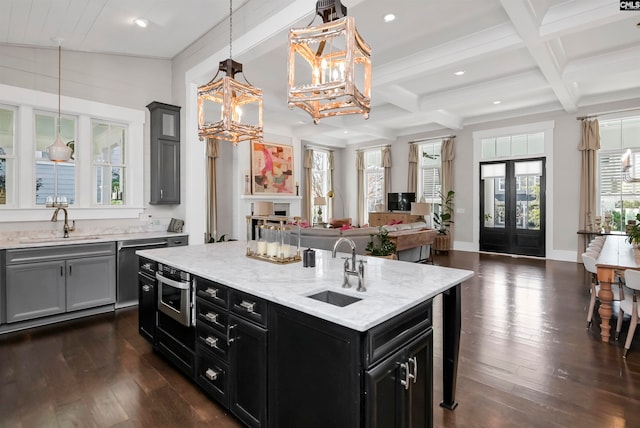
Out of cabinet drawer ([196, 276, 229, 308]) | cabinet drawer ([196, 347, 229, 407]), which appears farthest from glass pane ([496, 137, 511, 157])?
cabinet drawer ([196, 347, 229, 407])

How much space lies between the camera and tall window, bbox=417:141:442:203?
10.1 meters

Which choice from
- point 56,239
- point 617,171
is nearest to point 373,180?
point 617,171

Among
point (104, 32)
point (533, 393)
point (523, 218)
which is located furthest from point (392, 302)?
point (523, 218)

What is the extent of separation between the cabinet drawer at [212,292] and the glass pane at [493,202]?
27.9 ft

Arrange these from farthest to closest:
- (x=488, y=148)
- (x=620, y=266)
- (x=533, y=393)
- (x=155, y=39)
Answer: (x=488, y=148) → (x=155, y=39) → (x=620, y=266) → (x=533, y=393)

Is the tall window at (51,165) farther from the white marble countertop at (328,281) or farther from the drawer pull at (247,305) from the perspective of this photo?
the drawer pull at (247,305)

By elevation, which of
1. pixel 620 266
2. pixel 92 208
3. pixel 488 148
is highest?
pixel 488 148

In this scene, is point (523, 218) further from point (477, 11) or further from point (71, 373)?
point (71, 373)

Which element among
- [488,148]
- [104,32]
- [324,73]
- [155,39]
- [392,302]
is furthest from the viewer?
[488,148]

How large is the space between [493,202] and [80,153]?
906 centimetres

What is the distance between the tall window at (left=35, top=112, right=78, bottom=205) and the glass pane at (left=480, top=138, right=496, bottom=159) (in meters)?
9.04

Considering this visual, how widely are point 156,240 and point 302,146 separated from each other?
280 inches

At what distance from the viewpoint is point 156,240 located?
458cm

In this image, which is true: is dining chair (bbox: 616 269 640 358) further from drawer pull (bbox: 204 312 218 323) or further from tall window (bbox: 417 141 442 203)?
tall window (bbox: 417 141 442 203)
